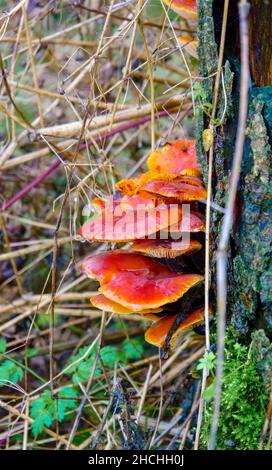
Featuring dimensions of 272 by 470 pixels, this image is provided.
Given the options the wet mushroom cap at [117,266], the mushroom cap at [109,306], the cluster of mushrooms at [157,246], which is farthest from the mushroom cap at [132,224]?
the mushroom cap at [109,306]

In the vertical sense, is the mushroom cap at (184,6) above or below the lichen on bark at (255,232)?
above

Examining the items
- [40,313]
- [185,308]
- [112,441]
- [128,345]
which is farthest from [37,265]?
[185,308]

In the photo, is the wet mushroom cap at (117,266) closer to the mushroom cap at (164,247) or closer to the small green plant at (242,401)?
the mushroom cap at (164,247)

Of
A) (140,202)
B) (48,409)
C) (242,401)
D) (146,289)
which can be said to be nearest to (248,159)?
(140,202)

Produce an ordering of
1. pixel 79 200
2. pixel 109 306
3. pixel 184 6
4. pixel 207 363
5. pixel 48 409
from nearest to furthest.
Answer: pixel 207 363 → pixel 109 306 → pixel 184 6 → pixel 48 409 → pixel 79 200

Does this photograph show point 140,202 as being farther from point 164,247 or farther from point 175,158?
point 175,158

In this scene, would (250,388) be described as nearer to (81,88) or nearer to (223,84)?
(223,84)

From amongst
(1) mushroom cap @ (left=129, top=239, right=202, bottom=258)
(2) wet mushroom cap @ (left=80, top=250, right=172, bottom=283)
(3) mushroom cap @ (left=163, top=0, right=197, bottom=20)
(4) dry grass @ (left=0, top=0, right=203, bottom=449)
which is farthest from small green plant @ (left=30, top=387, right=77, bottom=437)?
(3) mushroom cap @ (left=163, top=0, right=197, bottom=20)
